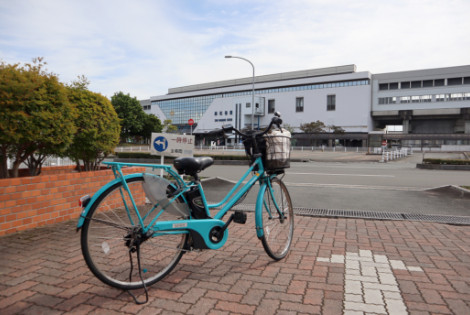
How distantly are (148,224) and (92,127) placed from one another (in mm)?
3720

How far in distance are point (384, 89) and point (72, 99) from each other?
229 ft

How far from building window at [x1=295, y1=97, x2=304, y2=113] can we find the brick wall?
70904 millimetres

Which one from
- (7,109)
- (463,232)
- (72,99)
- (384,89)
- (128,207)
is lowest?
(463,232)

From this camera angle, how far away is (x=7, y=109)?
3873 millimetres

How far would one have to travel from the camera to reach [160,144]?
7121mm

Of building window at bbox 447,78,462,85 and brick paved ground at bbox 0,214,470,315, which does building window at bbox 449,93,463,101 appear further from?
brick paved ground at bbox 0,214,470,315

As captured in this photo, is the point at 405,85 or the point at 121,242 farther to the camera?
the point at 405,85

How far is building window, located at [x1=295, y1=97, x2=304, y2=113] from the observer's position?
239ft

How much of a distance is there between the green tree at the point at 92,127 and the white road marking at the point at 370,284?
423 cm

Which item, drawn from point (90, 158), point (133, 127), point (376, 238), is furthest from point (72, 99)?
point (133, 127)

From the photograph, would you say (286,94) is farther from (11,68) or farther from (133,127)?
(11,68)

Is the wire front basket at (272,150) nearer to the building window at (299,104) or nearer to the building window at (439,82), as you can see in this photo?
the building window at (439,82)

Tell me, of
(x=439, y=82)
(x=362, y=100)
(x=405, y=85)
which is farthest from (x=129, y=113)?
(x=439, y=82)

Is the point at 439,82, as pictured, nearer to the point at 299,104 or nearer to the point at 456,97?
the point at 456,97
